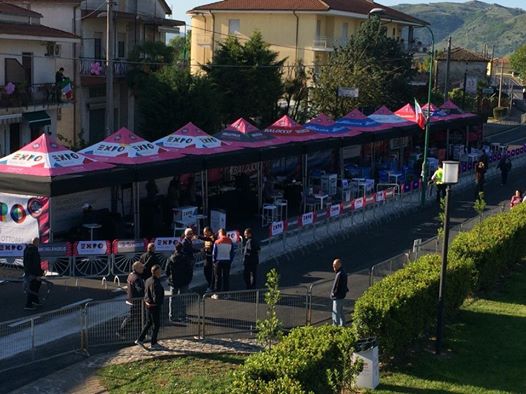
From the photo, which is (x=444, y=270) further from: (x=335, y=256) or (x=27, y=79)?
(x=27, y=79)

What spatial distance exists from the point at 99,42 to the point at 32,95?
34.6ft

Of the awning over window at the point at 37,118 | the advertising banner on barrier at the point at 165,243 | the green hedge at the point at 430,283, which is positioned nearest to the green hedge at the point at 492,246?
the green hedge at the point at 430,283

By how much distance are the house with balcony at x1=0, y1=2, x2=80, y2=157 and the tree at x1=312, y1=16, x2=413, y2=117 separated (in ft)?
56.1

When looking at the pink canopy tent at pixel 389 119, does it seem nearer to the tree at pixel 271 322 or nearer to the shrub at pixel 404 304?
the shrub at pixel 404 304

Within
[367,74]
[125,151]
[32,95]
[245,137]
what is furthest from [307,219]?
[367,74]

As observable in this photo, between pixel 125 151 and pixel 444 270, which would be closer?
pixel 444 270

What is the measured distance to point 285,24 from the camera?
65188 mm

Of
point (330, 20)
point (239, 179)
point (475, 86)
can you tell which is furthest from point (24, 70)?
point (475, 86)

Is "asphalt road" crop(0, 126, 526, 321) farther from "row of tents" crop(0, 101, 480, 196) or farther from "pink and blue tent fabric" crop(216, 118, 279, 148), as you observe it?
"pink and blue tent fabric" crop(216, 118, 279, 148)

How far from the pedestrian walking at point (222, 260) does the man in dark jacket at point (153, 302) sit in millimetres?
3473

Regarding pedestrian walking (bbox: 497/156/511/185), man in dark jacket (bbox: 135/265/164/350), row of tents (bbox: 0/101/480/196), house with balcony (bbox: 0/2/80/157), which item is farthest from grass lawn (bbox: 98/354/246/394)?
pedestrian walking (bbox: 497/156/511/185)

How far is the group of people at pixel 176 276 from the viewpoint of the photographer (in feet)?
44.4

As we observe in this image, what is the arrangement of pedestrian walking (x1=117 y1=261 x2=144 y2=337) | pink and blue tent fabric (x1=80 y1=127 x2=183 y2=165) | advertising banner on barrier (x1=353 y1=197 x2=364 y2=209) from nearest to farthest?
1. pedestrian walking (x1=117 y1=261 x2=144 y2=337)
2. pink and blue tent fabric (x1=80 y1=127 x2=183 y2=165)
3. advertising banner on barrier (x1=353 y1=197 x2=364 y2=209)

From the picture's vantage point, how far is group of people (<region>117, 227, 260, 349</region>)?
44.4ft
